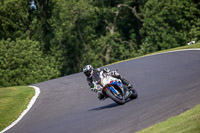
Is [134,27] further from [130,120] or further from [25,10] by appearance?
[130,120]

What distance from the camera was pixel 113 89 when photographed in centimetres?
1202

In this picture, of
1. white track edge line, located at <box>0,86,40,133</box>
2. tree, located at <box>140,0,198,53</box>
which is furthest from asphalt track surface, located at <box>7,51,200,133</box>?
tree, located at <box>140,0,198,53</box>

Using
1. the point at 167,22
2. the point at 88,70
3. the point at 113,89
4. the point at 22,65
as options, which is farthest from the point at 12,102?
the point at 167,22

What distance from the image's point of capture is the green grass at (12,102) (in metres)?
13.8

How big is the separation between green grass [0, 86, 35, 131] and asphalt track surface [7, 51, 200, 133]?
51 centimetres

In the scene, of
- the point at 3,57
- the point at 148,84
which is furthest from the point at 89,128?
the point at 3,57

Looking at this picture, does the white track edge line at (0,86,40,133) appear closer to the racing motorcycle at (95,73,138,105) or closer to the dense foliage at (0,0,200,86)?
the racing motorcycle at (95,73,138,105)

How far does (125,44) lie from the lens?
5212cm

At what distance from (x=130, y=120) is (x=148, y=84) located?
20.6 ft

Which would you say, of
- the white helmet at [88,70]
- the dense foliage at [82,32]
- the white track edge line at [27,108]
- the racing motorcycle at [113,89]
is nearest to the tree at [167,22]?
the dense foliage at [82,32]

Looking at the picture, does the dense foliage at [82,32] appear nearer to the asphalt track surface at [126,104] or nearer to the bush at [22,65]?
the bush at [22,65]

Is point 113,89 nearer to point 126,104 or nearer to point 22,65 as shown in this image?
point 126,104

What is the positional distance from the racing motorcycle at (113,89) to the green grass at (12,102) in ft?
11.9

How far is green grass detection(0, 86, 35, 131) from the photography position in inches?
543
